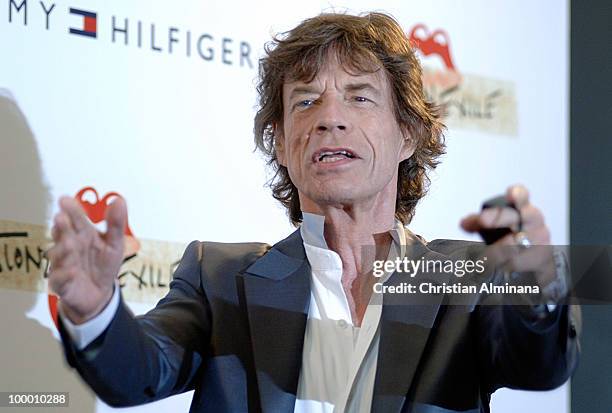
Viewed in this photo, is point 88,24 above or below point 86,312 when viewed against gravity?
above

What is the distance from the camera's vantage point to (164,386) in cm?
116

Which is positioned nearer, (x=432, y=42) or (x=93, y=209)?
(x=93, y=209)

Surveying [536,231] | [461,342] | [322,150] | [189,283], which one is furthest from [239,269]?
[536,231]

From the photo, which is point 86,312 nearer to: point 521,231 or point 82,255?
point 82,255

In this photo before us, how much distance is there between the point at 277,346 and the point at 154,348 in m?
0.13

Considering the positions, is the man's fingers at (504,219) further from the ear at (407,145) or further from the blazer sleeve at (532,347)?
the ear at (407,145)

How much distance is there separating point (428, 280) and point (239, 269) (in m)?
0.22

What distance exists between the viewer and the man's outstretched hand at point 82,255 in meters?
0.96

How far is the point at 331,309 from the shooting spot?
3.97ft

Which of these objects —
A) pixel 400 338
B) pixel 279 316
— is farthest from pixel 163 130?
pixel 400 338

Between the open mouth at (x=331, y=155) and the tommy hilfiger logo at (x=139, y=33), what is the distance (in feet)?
1.23

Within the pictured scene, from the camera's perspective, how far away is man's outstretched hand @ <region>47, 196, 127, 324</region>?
960 millimetres

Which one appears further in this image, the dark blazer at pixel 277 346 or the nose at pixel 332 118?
the nose at pixel 332 118

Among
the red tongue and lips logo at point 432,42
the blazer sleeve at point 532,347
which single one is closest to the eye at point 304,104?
the blazer sleeve at point 532,347
